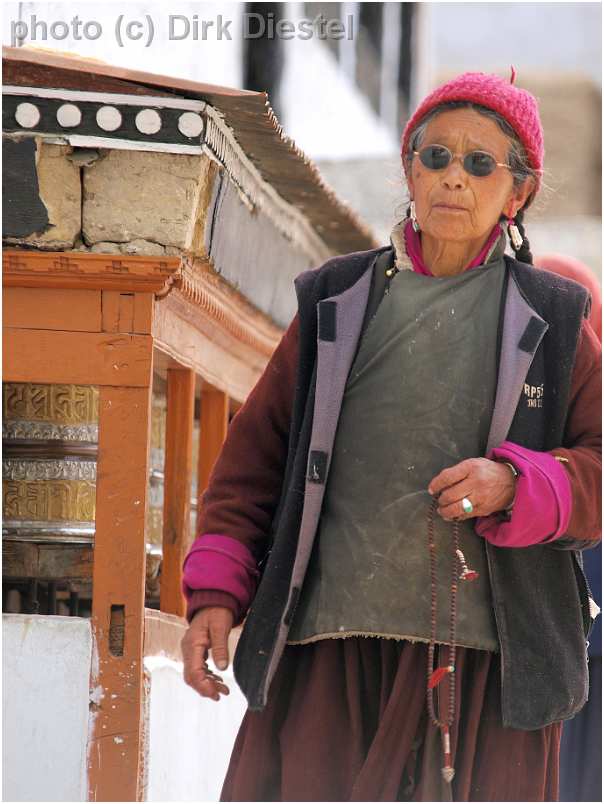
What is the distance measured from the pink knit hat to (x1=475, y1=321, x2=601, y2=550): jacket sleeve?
41 cm

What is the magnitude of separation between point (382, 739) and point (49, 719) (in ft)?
3.37

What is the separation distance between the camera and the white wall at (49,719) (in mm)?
3486

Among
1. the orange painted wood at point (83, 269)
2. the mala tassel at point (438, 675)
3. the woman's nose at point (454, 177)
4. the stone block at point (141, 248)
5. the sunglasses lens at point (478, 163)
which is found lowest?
the mala tassel at point (438, 675)

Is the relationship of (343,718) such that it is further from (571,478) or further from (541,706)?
(571,478)

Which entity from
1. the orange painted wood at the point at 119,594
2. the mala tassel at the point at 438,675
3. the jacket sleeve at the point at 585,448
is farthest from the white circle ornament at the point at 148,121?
the mala tassel at the point at 438,675

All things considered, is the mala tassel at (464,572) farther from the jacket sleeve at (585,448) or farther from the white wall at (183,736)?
the white wall at (183,736)

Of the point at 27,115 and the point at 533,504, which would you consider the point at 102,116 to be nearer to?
the point at 27,115

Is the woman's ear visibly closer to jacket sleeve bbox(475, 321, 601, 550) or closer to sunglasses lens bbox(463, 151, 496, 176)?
sunglasses lens bbox(463, 151, 496, 176)

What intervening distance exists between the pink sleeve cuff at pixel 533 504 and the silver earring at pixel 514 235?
20.2 inches

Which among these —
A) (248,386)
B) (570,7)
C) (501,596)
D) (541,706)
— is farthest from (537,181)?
(570,7)

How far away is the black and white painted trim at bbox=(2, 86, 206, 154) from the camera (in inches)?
136

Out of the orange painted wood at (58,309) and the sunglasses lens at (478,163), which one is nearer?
the sunglasses lens at (478,163)

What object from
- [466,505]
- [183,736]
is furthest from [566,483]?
[183,736]

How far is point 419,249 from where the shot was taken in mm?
3088
